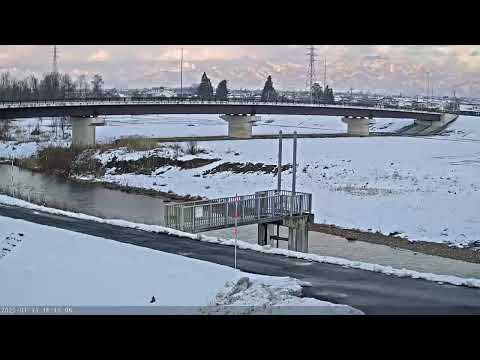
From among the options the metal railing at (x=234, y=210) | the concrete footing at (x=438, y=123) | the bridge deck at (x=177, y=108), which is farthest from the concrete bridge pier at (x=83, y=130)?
the metal railing at (x=234, y=210)

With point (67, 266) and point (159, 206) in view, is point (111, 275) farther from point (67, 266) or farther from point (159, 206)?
point (159, 206)

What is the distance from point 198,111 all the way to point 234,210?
24765 millimetres

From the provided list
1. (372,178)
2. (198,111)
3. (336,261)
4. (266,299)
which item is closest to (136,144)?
(198,111)

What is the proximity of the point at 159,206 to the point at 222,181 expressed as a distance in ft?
18.8

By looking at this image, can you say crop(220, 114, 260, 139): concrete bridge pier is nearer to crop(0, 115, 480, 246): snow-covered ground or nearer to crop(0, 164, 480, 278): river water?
crop(0, 115, 480, 246): snow-covered ground

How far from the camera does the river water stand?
16.3 meters

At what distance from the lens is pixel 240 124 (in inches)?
1639

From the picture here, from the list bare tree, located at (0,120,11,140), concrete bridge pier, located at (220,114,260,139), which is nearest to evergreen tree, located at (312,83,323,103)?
concrete bridge pier, located at (220,114,260,139)

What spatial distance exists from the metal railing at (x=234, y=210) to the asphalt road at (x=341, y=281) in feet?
5.72

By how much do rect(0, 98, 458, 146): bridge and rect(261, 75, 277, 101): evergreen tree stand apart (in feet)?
4.58

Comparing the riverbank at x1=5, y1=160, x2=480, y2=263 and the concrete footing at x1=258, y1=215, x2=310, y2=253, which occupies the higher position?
the concrete footing at x1=258, y1=215, x2=310, y2=253

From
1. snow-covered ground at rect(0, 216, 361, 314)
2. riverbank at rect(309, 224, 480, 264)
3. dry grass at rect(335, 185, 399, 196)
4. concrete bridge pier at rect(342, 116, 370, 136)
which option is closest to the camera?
snow-covered ground at rect(0, 216, 361, 314)

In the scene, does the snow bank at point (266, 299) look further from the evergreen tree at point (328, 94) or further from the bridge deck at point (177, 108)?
the evergreen tree at point (328, 94)

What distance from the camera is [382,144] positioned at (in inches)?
1403
